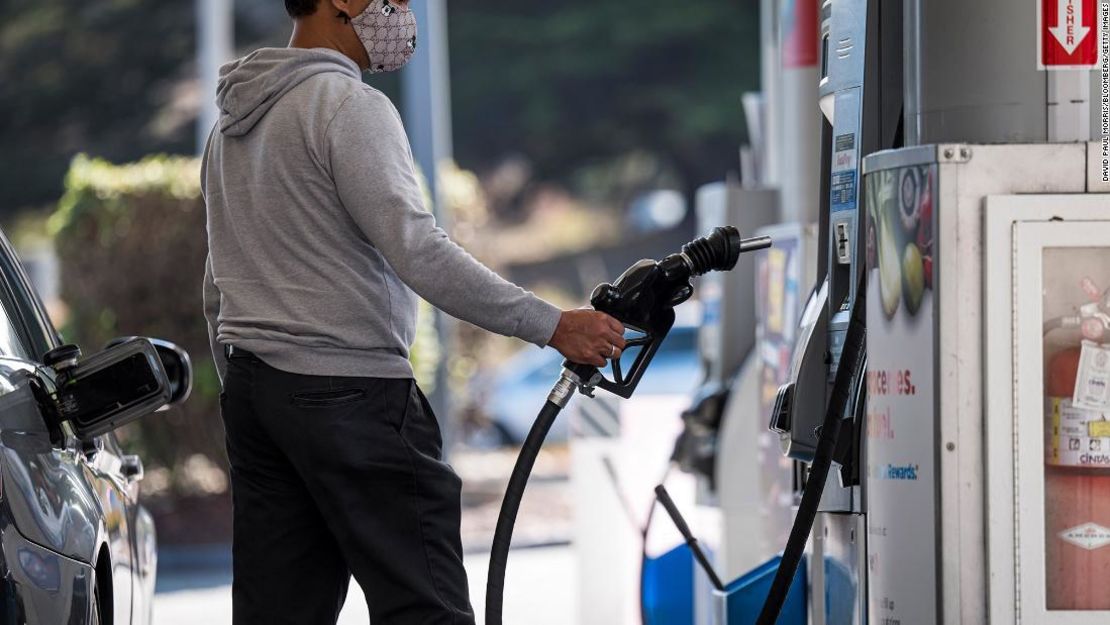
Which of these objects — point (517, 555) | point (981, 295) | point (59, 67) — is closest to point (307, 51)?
point (981, 295)

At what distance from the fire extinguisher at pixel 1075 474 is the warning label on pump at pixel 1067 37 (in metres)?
0.47

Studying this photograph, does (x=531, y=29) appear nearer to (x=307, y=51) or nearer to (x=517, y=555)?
(x=517, y=555)

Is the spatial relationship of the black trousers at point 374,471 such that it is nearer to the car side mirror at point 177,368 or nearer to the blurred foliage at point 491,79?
the car side mirror at point 177,368

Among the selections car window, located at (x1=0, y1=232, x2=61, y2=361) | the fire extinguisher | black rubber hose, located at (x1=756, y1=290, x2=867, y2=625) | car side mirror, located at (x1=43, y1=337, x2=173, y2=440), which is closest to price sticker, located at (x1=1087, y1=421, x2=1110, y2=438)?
the fire extinguisher

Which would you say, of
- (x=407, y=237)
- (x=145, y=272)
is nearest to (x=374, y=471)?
(x=407, y=237)

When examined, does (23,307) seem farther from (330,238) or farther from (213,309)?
(330,238)

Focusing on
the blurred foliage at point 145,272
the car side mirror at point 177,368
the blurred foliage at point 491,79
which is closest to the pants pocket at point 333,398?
the car side mirror at point 177,368

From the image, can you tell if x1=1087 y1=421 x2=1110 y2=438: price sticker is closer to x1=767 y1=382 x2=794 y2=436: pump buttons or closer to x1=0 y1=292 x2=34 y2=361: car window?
x1=767 y1=382 x2=794 y2=436: pump buttons

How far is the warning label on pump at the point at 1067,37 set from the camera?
3.41 meters

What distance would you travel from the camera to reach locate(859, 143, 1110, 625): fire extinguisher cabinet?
321 cm

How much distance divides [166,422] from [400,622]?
327 inches

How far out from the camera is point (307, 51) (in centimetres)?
381

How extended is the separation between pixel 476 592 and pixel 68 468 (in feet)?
19.7

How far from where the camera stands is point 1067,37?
3.42 m
